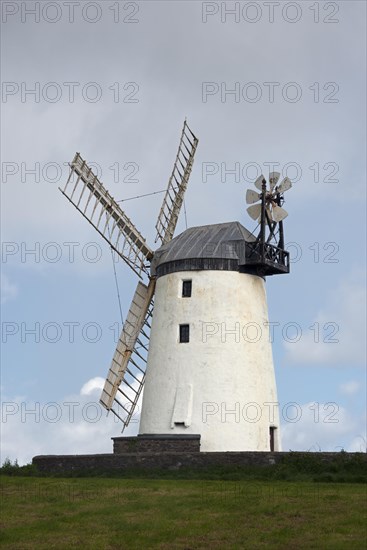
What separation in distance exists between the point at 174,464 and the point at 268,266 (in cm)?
862

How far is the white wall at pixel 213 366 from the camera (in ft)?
104

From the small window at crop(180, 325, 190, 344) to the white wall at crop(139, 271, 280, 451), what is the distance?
0.61 ft

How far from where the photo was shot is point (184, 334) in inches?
1294

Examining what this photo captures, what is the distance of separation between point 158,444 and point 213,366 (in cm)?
337

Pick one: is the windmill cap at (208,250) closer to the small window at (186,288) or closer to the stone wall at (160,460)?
the small window at (186,288)

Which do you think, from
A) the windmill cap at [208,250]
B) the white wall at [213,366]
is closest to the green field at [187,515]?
the white wall at [213,366]

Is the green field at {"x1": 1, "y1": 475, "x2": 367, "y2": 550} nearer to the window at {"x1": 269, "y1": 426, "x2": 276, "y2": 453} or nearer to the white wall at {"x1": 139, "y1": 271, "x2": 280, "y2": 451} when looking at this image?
the white wall at {"x1": 139, "y1": 271, "x2": 280, "y2": 451}

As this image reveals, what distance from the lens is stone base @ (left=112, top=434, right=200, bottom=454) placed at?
3078cm

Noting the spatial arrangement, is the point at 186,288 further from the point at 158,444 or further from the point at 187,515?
the point at 187,515

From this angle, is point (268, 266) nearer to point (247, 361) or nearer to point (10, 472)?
point (247, 361)

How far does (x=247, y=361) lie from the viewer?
32.5 meters

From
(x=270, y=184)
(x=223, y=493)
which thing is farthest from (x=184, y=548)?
(x=270, y=184)

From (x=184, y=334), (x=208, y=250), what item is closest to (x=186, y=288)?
(x=208, y=250)

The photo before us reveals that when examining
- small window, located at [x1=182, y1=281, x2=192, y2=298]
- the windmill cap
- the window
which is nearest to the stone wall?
the window
